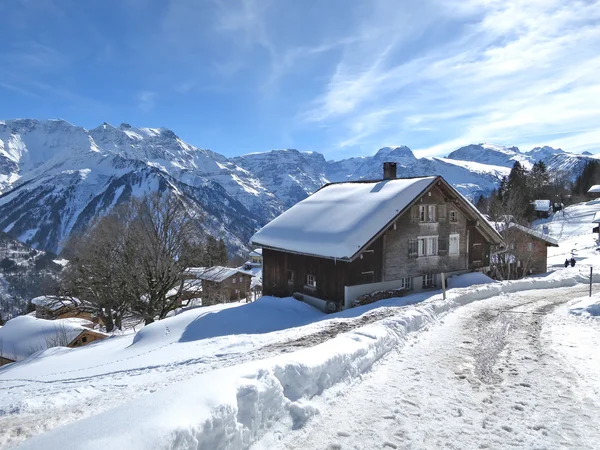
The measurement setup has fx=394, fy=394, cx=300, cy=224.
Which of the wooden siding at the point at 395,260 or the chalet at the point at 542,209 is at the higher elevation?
the chalet at the point at 542,209

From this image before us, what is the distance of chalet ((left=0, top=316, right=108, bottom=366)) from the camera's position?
33.9 metres

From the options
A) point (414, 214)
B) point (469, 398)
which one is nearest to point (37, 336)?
point (414, 214)

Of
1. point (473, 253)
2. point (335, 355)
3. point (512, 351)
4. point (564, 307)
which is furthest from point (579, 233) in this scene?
point (335, 355)

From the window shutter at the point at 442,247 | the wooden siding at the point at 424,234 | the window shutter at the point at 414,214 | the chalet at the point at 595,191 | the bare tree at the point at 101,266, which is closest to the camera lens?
the wooden siding at the point at 424,234

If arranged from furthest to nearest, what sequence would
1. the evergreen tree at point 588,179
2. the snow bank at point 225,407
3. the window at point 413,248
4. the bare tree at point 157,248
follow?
the evergreen tree at point 588,179, the bare tree at point 157,248, the window at point 413,248, the snow bank at point 225,407

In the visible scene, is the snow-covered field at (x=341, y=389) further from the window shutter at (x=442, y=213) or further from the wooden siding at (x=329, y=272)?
the window shutter at (x=442, y=213)

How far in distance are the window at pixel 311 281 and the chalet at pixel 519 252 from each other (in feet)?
82.0

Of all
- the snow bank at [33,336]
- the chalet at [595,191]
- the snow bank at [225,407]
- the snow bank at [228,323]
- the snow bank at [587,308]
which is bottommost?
the snow bank at [33,336]

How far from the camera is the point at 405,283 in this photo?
26.4 meters

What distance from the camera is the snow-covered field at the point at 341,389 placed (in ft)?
18.9

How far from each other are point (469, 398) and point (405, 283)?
18.6 meters

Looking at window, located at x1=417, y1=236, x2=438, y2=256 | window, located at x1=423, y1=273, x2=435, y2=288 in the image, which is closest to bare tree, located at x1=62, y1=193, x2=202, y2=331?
window, located at x1=417, y1=236, x2=438, y2=256

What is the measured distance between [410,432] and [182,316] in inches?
631

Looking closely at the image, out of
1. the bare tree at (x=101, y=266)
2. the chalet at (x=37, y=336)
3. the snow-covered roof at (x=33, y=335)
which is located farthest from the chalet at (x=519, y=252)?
the snow-covered roof at (x=33, y=335)
